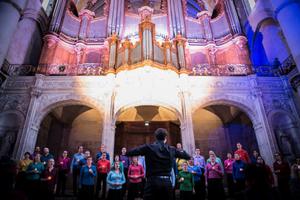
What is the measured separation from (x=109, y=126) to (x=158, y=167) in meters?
6.47

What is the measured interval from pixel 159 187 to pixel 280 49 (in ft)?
36.6

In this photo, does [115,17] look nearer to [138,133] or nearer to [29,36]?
[29,36]

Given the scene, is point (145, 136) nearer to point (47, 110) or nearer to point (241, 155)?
point (47, 110)

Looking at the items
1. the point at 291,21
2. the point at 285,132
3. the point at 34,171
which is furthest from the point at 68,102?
the point at 291,21

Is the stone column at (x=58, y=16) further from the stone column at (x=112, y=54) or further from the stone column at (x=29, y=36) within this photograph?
the stone column at (x=112, y=54)

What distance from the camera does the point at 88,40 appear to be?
1342 cm

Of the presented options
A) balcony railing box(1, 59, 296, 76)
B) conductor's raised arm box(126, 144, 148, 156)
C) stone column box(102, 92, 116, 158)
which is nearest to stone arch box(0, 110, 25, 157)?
balcony railing box(1, 59, 296, 76)

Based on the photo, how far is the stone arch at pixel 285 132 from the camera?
844 cm

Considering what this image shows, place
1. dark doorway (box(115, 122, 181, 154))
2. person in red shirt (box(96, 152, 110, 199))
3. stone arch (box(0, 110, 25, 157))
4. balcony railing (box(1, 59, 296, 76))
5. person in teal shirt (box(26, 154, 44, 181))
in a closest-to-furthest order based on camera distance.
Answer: person in teal shirt (box(26, 154, 44, 181)) < person in red shirt (box(96, 152, 110, 199)) < stone arch (box(0, 110, 25, 157)) < balcony railing (box(1, 59, 296, 76)) < dark doorway (box(115, 122, 181, 154))

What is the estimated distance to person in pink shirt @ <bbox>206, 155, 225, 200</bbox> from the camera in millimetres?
5594

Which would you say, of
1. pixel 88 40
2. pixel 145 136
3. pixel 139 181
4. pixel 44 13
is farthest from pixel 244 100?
pixel 44 13

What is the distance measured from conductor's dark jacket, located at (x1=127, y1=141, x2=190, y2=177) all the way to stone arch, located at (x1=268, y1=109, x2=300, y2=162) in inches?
301

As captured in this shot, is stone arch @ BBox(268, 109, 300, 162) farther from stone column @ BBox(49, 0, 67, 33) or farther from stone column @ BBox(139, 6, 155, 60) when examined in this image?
stone column @ BBox(49, 0, 67, 33)

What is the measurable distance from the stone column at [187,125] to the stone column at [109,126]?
2826mm
